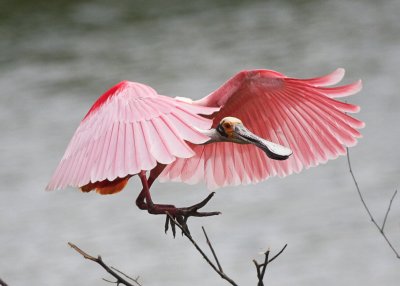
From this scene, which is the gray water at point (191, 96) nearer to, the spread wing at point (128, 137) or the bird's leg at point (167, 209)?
the bird's leg at point (167, 209)

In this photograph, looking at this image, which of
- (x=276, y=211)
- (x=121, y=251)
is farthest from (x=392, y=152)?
(x=121, y=251)

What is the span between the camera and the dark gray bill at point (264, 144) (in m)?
2.89

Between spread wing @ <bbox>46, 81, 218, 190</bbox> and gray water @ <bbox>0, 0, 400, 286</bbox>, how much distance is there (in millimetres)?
3052

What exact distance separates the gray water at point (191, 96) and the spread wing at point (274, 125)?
259 cm

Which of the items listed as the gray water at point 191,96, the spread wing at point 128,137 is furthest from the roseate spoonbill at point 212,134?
the gray water at point 191,96

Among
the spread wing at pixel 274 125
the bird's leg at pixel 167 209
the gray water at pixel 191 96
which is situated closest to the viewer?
the bird's leg at pixel 167 209

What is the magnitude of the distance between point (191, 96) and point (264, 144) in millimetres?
4811

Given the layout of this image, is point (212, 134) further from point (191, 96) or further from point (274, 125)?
point (191, 96)

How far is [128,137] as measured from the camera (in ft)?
9.18

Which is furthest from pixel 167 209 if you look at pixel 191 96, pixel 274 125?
pixel 191 96

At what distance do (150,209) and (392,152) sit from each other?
4.26 meters

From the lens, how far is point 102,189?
10.6 ft

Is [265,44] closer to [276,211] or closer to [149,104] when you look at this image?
[276,211]

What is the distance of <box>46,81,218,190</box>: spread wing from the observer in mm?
2711
